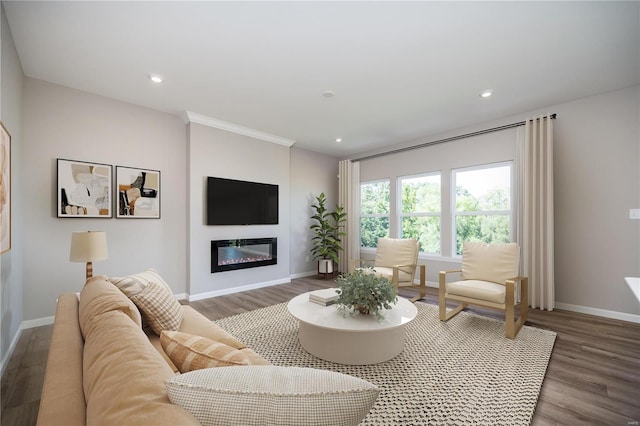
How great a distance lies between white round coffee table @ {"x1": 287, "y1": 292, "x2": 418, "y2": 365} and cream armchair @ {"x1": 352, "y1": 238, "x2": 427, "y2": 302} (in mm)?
1435

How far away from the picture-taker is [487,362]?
2.28 m

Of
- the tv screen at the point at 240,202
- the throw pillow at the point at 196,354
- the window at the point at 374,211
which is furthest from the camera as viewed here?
the window at the point at 374,211

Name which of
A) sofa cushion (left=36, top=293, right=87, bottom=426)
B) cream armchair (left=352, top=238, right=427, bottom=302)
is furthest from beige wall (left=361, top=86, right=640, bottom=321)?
sofa cushion (left=36, top=293, right=87, bottom=426)

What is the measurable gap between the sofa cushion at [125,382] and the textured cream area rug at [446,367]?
4.52 feet

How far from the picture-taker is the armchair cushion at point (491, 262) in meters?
→ 3.22

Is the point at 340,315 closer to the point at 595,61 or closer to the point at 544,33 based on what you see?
the point at 544,33

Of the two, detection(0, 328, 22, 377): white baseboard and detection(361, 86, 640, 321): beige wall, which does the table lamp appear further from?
detection(361, 86, 640, 321): beige wall

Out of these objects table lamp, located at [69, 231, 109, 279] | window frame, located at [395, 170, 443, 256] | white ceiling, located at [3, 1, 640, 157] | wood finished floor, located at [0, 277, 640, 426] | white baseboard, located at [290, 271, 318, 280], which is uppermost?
white ceiling, located at [3, 1, 640, 157]

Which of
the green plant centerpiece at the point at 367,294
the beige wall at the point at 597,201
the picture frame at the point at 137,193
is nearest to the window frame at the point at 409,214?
the beige wall at the point at 597,201

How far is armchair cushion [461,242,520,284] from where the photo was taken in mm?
3225

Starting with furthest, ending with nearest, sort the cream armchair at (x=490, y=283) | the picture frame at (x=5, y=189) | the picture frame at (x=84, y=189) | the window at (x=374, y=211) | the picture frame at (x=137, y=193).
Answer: the window at (x=374, y=211), the picture frame at (x=137, y=193), the picture frame at (x=84, y=189), the cream armchair at (x=490, y=283), the picture frame at (x=5, y=189)

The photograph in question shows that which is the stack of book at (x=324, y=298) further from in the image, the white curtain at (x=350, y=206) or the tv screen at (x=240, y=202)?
the white curtain at (x=350, y=206)

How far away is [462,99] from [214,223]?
3748mm

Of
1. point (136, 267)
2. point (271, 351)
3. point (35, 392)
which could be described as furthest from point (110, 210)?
point (271, 351)
